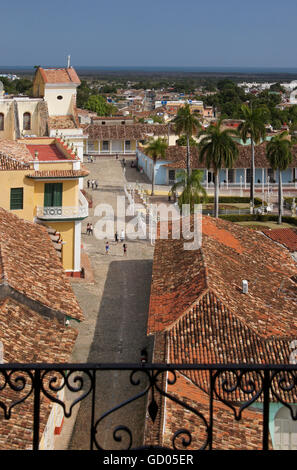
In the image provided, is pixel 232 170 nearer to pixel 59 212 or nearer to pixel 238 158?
pixel 238 158

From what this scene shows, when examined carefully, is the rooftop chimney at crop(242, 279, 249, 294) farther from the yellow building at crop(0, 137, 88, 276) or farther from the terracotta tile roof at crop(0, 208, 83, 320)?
the yellow building at crop(0, 137, 88, 276)

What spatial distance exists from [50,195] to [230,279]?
34.5ft

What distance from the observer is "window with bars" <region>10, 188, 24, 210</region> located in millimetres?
29062

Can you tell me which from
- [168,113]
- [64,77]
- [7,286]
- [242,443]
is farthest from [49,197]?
[168,113]

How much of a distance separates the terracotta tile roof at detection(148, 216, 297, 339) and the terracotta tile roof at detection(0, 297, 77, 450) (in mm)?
3786

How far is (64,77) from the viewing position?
2253 inches

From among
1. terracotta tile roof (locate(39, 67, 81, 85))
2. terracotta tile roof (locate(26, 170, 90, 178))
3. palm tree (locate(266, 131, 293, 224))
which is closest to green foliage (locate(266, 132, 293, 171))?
palm tree (locate(266, 131, 293, 224))

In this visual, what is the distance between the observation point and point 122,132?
77.4 m

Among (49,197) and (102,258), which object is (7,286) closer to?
(49,197)

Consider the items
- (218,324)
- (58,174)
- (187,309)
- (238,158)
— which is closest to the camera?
(218,324)

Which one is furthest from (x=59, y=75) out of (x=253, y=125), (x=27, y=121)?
(x=253, y=125)

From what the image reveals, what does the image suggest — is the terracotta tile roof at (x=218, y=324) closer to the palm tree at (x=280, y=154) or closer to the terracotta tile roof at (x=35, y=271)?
the terracotta tile roof at (x=35, y=271)

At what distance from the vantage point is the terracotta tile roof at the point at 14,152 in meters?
30.0
